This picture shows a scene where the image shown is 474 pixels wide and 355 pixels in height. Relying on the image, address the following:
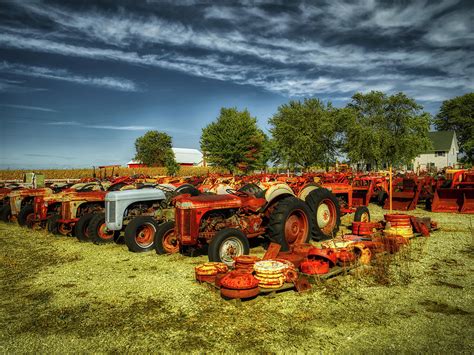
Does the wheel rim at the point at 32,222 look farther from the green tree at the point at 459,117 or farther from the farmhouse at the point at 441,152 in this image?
the green tree at the point at 459,117

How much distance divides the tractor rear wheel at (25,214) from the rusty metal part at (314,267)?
396 inches

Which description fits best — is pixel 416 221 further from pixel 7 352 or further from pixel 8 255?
pixel 8 255

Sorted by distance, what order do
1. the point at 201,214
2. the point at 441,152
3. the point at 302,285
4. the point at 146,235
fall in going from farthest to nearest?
the point at 441,152, the point at 146,235, the point at 201,214, the point at 302,285

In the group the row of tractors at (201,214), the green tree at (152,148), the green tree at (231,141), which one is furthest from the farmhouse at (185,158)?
the row of tractors at (201,214)

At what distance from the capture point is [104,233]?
28.1ft

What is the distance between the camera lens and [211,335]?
11.7ft

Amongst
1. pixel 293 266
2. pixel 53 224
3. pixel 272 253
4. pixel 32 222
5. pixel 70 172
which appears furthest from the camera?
pixel 70 172

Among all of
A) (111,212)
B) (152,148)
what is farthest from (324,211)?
(152,148)

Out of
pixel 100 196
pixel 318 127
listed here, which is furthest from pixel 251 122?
pixel 100 196

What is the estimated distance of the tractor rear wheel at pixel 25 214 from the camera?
37.8 ft

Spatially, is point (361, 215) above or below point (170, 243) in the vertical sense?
above

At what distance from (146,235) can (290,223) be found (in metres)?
3.17

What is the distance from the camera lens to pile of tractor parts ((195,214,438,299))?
447 centimetres

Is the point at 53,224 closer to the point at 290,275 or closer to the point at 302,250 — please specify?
the point at 302,250
